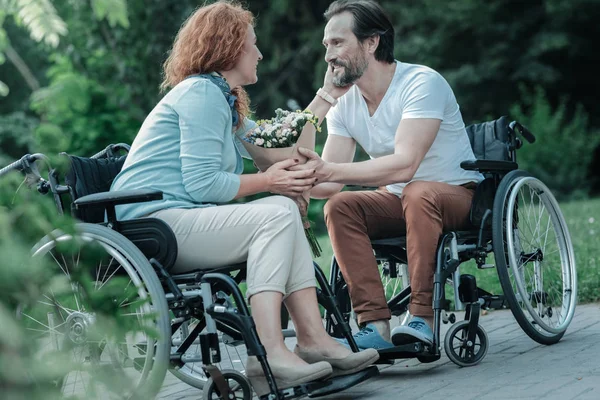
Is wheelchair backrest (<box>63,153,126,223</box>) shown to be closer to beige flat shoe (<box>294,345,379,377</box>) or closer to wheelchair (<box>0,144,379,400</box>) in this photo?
wheelchair (<box>0,144,379,400</box>)

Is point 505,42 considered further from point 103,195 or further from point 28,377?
point 28,377

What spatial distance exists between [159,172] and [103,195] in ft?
0.98

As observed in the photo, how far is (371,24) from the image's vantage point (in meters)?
3.98

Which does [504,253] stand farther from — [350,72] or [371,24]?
[371,24]

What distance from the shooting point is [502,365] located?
11.7 feet

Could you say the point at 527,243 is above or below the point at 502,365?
above

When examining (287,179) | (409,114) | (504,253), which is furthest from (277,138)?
(504,253)

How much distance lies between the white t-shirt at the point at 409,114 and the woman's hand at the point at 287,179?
2.05ft

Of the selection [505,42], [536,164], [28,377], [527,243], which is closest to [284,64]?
[505,42]

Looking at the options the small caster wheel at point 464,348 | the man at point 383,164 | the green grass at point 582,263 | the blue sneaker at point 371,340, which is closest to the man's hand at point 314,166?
the man at point 383,164

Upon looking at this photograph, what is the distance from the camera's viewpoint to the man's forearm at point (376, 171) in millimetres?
3729

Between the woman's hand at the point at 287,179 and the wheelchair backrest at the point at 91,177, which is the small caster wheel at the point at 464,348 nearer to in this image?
the woman's hand at the point at 287,179

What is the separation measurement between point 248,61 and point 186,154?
0.50 m

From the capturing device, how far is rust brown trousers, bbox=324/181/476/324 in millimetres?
3604
